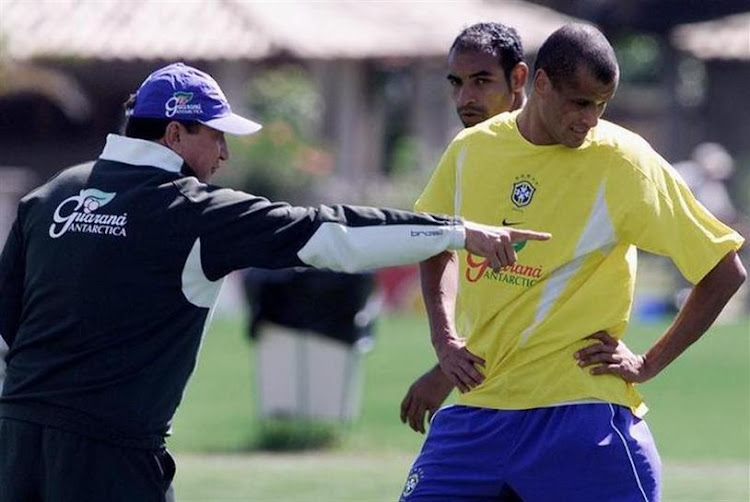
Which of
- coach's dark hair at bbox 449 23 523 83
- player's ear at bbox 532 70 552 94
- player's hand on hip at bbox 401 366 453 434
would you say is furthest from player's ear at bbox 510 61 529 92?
player's hand on hip at bbox 401 366 453 434

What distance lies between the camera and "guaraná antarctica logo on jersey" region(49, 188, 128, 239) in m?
5.64

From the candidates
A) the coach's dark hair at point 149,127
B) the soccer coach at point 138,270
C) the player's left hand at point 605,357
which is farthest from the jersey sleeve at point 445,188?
the coach's dark hair at point 149,127

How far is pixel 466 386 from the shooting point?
595 cm

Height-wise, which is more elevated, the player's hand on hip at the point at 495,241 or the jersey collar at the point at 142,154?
the jersey collar at the point at 142,154

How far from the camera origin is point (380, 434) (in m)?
14.1

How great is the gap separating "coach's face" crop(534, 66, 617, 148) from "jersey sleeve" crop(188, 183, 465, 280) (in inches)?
19.7

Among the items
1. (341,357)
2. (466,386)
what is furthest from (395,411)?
(466,386)

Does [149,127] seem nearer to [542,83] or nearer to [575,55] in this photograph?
[542,83]

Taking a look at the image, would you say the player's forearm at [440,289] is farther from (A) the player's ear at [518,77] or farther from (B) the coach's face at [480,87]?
(A) the player's ear at [518,77]

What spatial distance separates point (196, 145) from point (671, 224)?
4.95ft

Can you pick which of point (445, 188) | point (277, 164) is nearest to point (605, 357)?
point (445, 188)

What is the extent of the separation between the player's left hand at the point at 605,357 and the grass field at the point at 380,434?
5.09 m

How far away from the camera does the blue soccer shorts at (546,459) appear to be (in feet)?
18.9

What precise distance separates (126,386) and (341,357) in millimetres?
8197
